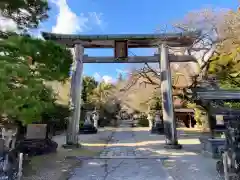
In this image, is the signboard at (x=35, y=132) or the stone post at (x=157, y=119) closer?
the signboard at (x=35, y=132)

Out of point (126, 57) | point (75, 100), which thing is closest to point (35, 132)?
point (75, 100)

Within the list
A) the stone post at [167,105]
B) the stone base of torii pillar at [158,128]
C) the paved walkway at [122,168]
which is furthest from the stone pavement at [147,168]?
the stone base of torii pillar at [158,128]

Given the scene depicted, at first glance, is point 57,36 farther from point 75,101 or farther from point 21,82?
point 21,82

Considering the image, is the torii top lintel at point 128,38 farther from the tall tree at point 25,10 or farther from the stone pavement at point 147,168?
the stone pavement at point 147,168

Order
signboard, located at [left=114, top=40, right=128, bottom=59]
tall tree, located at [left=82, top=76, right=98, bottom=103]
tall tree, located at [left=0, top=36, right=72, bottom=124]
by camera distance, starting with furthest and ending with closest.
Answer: tall tree, located at [left=82, top=76, right=98, bottom=103], signboard, located at [left=114, top=40, right=128, bottom=59], tall tree, located at [left=0, top=36, right=72, bottom=124]

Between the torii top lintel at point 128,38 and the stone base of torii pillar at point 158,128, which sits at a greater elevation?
the torii top lintel at point 128,38

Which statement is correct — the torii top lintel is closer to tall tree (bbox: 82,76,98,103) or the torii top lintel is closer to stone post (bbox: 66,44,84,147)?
stone post (bbox: 66,44,84,147)

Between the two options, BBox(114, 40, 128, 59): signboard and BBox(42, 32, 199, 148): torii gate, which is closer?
BBox(42, 32, 199, 148): torii gate

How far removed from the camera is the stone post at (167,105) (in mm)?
10852

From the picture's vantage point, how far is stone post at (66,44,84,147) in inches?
425

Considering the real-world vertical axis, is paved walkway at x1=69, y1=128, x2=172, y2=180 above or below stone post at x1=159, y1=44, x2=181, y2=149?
below

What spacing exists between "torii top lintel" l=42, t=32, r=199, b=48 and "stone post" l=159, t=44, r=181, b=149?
1.50 ft

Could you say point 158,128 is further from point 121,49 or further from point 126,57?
point 121,49

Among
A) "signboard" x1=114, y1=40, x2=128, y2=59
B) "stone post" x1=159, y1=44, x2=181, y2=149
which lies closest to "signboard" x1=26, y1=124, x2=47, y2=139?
"signboard" x1=114, y1=40, x2=128, y2=59
